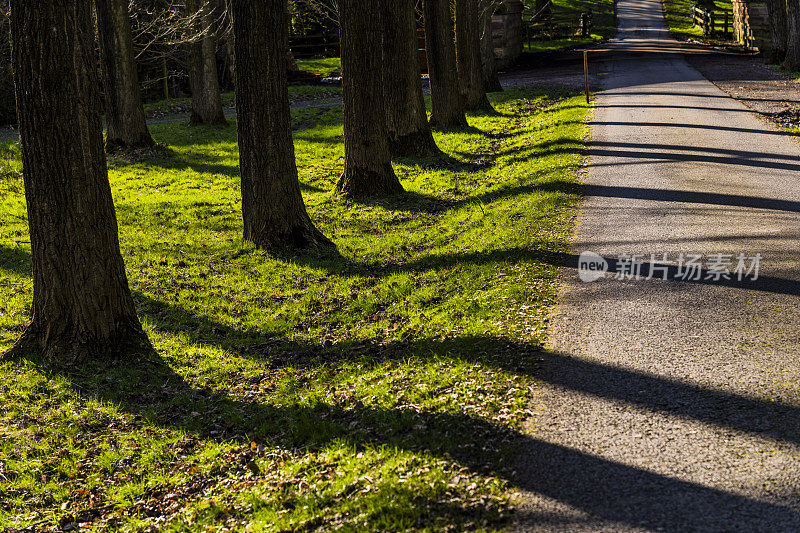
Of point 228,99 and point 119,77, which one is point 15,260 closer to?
point 119,77

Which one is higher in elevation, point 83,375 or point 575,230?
point 575,230

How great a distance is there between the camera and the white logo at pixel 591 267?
8525 mm

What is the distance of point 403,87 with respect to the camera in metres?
17.3

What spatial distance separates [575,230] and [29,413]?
23.7ft

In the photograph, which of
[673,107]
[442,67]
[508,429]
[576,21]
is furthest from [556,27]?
[508,429]

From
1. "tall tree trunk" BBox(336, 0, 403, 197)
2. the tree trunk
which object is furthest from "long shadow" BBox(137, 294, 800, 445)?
Answer: the tree trunk

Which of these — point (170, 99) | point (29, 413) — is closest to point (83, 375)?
point (29, 413)

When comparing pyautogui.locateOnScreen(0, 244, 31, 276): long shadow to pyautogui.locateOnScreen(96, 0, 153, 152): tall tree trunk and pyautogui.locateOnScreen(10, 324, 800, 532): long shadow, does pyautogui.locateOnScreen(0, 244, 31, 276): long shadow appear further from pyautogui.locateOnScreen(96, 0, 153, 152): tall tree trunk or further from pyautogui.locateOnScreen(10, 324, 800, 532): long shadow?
pyautogui.locateOnScreen(96, 0, 153, 152): tall tree trunk

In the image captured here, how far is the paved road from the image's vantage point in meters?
4.44

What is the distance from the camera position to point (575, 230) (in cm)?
1052

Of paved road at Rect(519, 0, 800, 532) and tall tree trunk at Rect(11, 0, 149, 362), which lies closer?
paved road at Rect(519, 0, 800, 532)

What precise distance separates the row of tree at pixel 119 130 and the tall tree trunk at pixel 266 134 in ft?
0.05

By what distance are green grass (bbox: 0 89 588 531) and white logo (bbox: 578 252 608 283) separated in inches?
14.4

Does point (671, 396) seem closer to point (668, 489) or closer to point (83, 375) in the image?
point (668, 489)
